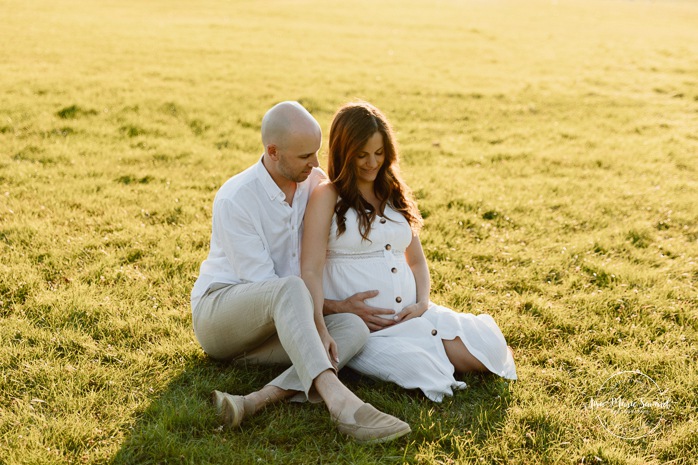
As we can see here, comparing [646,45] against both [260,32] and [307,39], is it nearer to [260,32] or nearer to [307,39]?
[307,39]

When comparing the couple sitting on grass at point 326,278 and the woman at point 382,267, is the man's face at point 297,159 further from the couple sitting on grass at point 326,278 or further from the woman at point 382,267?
the woman at point 382,267

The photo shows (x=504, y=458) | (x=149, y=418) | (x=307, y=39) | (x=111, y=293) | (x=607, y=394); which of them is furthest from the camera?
(x=307, y=39)

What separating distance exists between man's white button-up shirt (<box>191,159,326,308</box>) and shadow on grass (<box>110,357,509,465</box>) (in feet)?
2.50

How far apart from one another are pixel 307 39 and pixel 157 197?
19.4 metres

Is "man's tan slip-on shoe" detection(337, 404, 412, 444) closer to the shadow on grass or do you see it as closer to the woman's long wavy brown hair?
the shadow on grass

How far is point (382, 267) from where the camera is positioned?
5.65 metres

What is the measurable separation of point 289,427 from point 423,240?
13.0 feet

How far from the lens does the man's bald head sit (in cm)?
516

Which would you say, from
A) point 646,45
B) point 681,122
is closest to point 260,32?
point 646,45

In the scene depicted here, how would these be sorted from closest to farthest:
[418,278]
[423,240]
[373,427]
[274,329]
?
1. [373,427]
2. [274,329]
3. [418,278]
4. [423,240]

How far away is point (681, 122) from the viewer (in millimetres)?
15188

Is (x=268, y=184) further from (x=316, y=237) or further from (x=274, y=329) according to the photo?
(x=274, y=329)

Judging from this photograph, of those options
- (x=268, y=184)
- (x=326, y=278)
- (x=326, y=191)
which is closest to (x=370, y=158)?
(x=326, y=191)

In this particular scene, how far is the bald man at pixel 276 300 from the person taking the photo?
15.0ft
